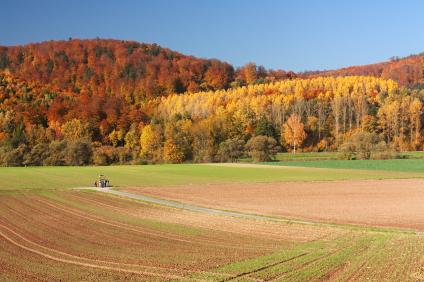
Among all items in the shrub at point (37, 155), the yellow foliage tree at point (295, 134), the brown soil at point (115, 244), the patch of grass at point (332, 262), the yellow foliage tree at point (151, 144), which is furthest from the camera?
the yellow foliage tree at point (295, 134)

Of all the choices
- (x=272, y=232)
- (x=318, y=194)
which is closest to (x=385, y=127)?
(x=318, y=194)

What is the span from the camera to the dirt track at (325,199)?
30.4m

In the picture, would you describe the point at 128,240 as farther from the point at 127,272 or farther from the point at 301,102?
the point at 301,102

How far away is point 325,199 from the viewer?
40812mm

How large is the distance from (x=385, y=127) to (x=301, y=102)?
96.0 ft

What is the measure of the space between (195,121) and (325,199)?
92221 millimetres

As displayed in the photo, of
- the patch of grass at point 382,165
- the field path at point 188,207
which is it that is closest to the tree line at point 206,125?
the patch of grass at point 382,165

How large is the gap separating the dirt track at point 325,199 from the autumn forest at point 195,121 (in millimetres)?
50807

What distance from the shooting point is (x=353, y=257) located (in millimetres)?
18281

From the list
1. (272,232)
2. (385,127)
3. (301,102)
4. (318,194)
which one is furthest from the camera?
(301,102)

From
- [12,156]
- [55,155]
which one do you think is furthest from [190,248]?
[12,156]

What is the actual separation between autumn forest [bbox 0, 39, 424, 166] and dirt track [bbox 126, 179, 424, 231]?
50.8 metres

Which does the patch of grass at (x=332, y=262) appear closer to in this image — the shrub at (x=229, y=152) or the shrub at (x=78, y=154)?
the shrub at (x=229, y=152)

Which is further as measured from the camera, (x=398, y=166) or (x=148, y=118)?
(x=148, y=118)
